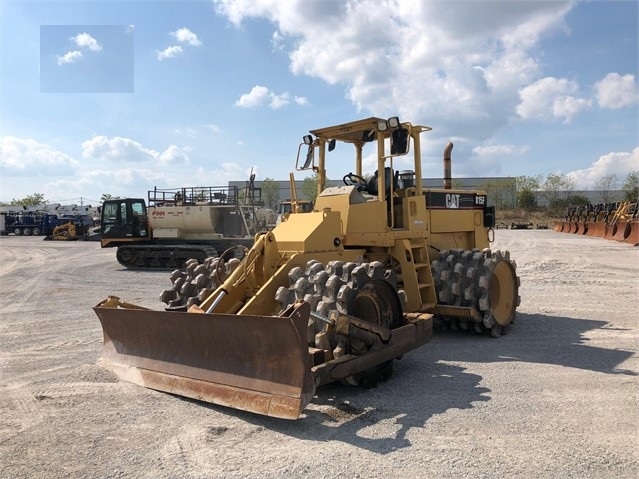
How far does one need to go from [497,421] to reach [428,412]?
571 millimetres

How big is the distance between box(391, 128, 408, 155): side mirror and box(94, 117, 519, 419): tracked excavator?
0.01m

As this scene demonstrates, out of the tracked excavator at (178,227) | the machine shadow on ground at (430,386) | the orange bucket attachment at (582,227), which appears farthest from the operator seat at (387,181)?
the orange bucket attachment at (582,227)

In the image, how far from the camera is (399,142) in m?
6.98

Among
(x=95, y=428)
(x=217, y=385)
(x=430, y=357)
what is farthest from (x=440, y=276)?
(x=95, y=428)

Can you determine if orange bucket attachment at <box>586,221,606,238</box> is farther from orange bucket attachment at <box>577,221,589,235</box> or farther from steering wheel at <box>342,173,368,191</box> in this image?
steering wheel at <box>342,173,368,191</box>

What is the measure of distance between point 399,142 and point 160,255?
14856 millimetres

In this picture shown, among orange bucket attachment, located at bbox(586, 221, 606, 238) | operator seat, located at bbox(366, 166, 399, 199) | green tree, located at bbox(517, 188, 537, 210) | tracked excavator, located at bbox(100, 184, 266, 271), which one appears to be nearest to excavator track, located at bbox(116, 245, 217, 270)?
tracked excavator, located at bbox(100, 184, 266, 271)

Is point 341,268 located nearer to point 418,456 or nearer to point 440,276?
point 418,456

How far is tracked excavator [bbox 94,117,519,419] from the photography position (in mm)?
4641

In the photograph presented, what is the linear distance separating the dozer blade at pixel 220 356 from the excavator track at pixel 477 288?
3725 millimetres

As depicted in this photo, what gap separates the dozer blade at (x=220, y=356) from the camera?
4387mm

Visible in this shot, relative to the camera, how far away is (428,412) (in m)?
4.67

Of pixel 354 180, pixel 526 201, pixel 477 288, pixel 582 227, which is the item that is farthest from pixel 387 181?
pixel 526 201

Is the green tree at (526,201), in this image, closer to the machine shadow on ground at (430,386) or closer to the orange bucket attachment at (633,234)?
the orange bucket attachment at (633,234)
